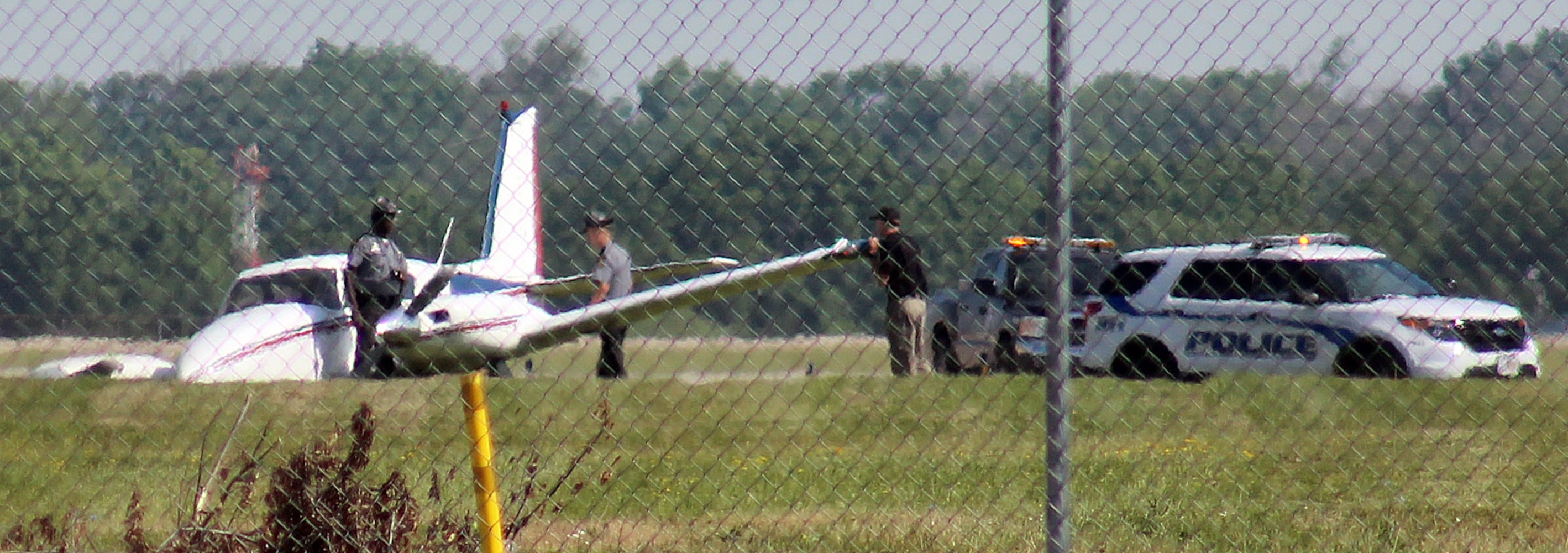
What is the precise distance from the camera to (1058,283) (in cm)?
362

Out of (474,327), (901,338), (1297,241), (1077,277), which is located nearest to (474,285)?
(474,327)

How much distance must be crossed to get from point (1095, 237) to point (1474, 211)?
106 centimetres

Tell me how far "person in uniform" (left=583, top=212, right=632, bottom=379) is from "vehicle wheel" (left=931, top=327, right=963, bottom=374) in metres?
3.87

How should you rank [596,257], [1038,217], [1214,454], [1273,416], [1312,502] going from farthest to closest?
[1273,416] < [1214,454] < [1312,502] < [596,257] < [1038,217]

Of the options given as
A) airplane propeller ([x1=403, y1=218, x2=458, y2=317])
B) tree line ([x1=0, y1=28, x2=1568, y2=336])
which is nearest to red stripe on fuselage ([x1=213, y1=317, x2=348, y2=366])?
airplane propeller ([x1=403, y1=218, x2=458, y2=317])

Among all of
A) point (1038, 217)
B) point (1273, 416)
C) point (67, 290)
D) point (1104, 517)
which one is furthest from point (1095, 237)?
point (1273, 416)

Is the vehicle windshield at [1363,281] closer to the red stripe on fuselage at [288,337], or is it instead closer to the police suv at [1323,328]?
the police suv at [1323,328]

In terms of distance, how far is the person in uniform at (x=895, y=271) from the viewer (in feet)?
13.7

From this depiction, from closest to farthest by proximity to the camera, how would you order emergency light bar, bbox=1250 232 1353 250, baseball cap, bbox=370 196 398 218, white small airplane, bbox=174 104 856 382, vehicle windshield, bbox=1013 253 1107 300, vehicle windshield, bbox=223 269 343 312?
baseball cap, bbox=370 196 398 218, emergency light bar, bbox=1250 232 1353 250, white small airplane, bbox=174 104 856 382, vehicle windshield, bbox=223 269 343 312, vehicle windshield, bbox=1013 253 1107 300

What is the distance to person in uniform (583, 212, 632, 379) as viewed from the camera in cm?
422

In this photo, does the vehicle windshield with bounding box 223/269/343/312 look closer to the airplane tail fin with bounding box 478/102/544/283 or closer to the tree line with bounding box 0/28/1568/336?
the airplane tail fin with bounding box 478/102/544/283

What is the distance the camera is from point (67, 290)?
170 inches

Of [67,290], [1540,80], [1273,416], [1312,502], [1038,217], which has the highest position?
[1540,80]

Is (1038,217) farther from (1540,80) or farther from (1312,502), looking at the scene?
(1312,502)
